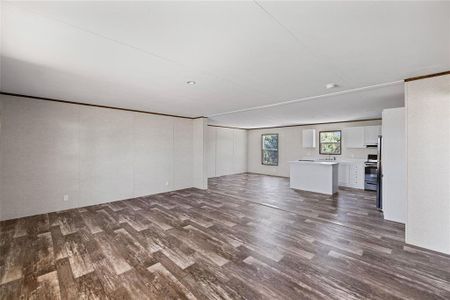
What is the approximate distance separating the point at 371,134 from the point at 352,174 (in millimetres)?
1482

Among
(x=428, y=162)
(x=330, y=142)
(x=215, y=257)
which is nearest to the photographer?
(x=215, y=257)

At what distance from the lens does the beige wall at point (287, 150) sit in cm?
718

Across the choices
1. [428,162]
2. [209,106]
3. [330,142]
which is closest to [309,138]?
[330,142]

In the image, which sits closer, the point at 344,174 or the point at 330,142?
the point at 344,174

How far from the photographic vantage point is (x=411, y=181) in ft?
9.30

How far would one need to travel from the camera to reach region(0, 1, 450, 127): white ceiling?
1466 mm

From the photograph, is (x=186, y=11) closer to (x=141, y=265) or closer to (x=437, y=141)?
(x=141, y=265)

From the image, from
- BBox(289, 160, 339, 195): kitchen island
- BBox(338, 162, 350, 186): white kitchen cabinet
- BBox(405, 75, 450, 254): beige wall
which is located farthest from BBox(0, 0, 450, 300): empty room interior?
BBox(338, 162, 350, 186): white kitchen cabinet

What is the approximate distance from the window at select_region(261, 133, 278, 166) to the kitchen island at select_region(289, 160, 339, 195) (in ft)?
9.91

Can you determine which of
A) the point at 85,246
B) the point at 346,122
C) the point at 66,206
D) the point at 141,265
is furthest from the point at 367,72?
the point at 66,206

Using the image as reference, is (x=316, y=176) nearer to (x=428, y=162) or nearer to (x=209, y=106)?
(x=428, y=162)

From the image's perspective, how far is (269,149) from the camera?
9.88 meters

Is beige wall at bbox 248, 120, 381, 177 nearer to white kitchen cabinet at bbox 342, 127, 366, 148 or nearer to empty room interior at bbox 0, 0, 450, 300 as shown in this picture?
white kitchen cabinet at bbox 342, 127, 366, 148

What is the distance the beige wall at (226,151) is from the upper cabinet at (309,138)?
131 inches
